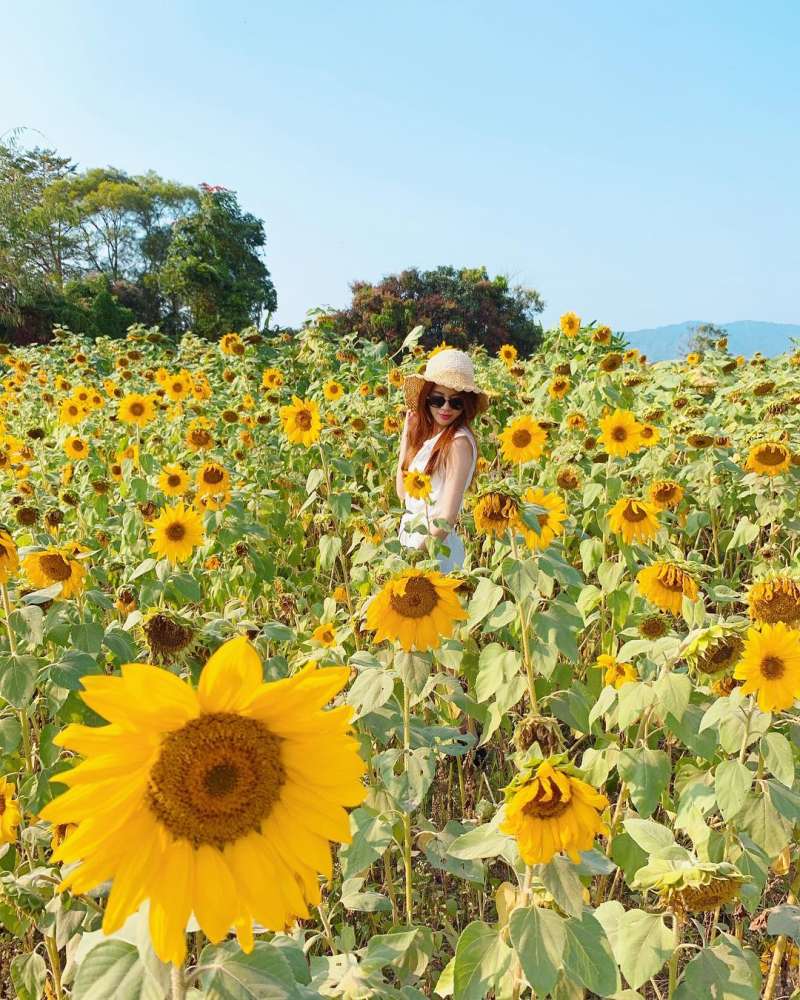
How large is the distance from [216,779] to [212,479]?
2.77 m

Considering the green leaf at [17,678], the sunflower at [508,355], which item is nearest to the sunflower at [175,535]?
the green leaf at [17,678]

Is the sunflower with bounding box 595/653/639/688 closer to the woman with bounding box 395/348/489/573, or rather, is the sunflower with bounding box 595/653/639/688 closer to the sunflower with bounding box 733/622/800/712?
the sunflower with bounding box 733/622/800/712

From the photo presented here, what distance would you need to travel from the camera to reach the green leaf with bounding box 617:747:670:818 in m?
1.67

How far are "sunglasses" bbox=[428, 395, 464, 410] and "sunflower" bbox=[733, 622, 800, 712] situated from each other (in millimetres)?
2106

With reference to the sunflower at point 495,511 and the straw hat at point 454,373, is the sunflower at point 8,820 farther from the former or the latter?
the straw hat at point 454,373

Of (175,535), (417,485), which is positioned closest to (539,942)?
(417,485)

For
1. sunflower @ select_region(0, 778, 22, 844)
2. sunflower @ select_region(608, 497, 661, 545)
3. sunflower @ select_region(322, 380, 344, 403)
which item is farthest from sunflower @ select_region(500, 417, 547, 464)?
sunflower @ select_region(0, 778, 22, 844)

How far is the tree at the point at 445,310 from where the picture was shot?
60.9ft

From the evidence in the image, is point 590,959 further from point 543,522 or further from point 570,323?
point 570,323

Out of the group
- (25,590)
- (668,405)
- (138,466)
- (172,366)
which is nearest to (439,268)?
(172,366)

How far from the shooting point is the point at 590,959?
3.70ft

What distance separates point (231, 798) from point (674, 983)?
1.05m

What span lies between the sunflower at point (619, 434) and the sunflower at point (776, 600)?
2.15 m

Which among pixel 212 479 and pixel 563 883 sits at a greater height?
pixel 212 479
